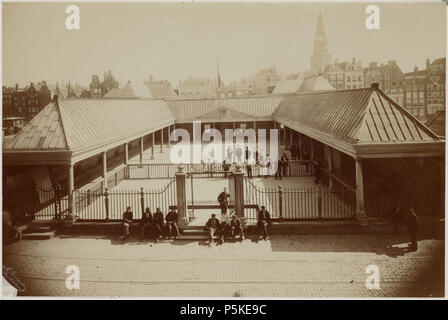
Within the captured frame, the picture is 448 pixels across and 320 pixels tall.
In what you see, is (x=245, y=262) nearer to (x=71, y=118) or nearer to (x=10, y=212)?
(x=10, y=212)

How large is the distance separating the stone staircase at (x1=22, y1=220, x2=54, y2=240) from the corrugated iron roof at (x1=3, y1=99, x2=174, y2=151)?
2.74 m

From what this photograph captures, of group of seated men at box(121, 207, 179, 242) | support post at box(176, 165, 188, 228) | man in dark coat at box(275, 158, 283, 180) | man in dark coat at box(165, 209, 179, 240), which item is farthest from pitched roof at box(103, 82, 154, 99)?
man in dark coat at box(165, 209, 179, 240)

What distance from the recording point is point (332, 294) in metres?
9.62

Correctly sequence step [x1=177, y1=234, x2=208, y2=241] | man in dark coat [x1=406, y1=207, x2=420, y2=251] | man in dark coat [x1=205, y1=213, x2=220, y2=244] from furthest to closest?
step [x1=177, y1=234, x2=208, y2=241], man in dark coat [x1=205, y1=213, x2=220, y2=244], man in dark coat [x1=406, y1=207, x2=420, y2=251]

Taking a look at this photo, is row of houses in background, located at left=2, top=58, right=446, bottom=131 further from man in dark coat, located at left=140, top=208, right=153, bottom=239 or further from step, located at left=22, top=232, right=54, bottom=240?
man in dark coat, located at left=140, top=208, right=153, bottom=239

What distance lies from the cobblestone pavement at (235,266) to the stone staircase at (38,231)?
312 millimetres

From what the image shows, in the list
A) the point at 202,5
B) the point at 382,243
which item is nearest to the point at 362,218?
the point at 382,243

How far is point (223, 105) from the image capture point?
46438mm

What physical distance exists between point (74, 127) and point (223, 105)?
104 feet

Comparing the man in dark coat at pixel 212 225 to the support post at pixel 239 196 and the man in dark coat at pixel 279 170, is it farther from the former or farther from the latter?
the man in dark coat at pixel 279 170

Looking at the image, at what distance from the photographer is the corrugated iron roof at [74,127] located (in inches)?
567

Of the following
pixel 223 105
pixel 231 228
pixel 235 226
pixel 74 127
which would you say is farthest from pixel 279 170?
pixel 223 105

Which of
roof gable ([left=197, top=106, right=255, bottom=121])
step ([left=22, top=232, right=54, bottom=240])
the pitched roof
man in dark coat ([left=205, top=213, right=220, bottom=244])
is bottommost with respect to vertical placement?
step ([left=22, top=232, right=54, bottom=240])

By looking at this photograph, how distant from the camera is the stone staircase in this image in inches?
534
